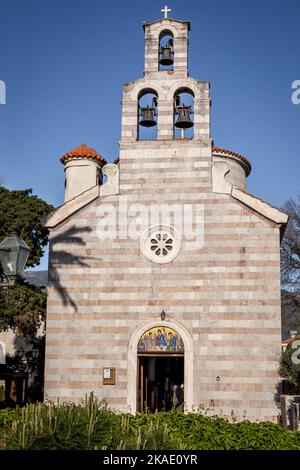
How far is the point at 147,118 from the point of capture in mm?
21109

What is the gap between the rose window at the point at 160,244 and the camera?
2005 centimetres

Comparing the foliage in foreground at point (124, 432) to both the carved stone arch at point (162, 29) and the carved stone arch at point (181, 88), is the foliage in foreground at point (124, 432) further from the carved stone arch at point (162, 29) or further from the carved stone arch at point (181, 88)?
the carved stone arch at point (162, 29)

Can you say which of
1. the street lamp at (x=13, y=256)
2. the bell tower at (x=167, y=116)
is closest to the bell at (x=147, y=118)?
the bell tower at (x=167, y=116)

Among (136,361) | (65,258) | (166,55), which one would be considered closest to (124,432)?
(136,361)

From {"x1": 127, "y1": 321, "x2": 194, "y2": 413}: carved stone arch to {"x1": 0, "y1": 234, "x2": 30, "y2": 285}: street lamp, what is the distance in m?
10.5

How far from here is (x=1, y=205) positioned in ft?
95.1

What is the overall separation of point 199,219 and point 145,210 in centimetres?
176

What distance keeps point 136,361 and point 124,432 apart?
30.7 feet

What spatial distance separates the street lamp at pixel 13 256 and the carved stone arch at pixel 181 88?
1278cm

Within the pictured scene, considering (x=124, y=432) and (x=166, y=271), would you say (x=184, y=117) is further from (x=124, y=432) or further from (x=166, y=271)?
(x=124, y=432)
